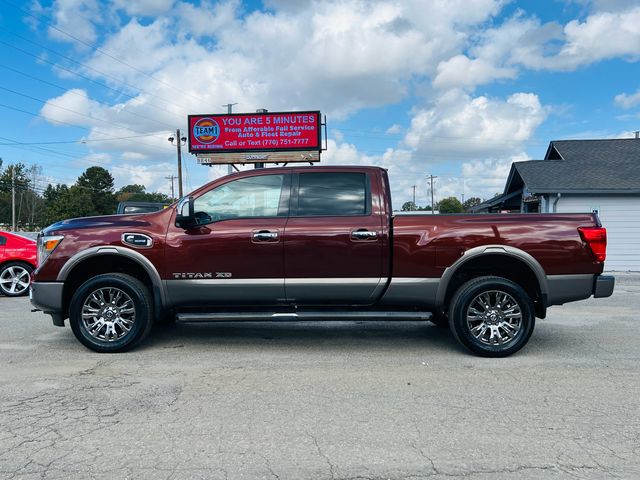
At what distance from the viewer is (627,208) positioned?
15.5 meters

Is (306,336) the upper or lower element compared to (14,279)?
lower

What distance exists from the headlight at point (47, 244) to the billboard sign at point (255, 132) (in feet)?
57.5

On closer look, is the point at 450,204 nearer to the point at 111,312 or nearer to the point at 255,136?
the point at 255,136

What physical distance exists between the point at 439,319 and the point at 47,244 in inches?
182

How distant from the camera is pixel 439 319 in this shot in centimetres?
603

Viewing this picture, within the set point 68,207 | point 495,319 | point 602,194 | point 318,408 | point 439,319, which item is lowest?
A: point 318,408

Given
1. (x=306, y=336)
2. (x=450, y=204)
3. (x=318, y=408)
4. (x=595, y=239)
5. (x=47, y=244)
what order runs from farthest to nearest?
(x=450, y=204) < (x=306, y=336) < (x=47, y=244) < (x=595, y=239) < (x=318, y=408)

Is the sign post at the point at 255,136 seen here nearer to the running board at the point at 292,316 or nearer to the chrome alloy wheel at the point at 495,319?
the running board at the point at 292,316

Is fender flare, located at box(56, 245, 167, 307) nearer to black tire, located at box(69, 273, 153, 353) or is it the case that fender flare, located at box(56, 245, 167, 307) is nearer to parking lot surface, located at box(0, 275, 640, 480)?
black tire, located at box(69, 273, 153, 353)

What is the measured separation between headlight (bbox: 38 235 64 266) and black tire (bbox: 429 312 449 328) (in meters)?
4.22

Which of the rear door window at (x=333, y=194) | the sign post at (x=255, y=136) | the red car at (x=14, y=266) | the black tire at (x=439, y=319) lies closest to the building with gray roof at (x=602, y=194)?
the sign post at (x=255, y=136)

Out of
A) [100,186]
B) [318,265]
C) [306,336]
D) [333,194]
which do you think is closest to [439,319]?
[306,336]

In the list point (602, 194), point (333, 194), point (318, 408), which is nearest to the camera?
point (318, 408)

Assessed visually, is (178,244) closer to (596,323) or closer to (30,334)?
(30,334)
